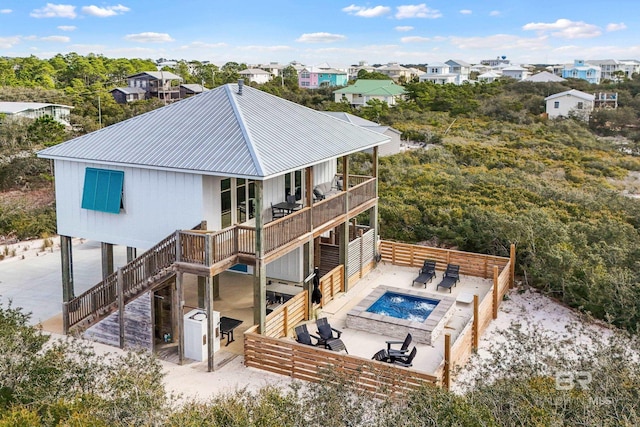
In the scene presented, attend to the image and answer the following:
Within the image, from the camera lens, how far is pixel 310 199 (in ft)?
51.6

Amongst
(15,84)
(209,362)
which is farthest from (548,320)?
(15,84)

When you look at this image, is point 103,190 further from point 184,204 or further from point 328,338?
point 328,338

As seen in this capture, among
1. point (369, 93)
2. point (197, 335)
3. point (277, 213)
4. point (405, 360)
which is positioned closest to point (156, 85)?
point (369, 93)

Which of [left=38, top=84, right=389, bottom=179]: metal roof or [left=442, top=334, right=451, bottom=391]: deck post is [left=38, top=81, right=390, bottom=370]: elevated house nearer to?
[left=38, top=84, right=389, bottom=179]: metal roof

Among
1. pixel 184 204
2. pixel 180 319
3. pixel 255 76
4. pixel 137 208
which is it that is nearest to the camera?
pixel 180 319

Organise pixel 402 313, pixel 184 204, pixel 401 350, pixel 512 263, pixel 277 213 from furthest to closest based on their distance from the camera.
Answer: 1. pixel 512 263
2. pixel 402 313
3. pixel 277 213
4. pixel 184 204
5. pixel 401 350

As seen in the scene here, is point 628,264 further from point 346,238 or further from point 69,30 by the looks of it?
point 69,30

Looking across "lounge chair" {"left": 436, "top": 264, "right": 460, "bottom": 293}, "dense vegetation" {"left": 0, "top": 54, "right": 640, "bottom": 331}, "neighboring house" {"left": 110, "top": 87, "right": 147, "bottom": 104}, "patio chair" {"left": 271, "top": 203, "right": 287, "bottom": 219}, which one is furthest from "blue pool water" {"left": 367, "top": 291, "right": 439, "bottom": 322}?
"neighboring house" {"left": 110, "top": 87, "right": 147, "bottom": 104}

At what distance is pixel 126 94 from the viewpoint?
80.9 meters

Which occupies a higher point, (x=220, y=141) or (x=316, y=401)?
(x=220, y=141)

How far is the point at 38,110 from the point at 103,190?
53.1 m

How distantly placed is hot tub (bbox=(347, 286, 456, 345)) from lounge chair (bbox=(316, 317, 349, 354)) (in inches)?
41.1

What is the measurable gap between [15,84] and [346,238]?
8357cm

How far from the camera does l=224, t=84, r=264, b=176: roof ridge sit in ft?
42.7
